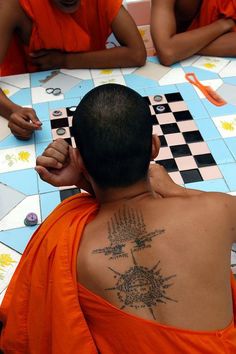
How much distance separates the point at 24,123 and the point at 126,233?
0.76 meters

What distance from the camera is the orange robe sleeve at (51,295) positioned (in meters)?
0.84

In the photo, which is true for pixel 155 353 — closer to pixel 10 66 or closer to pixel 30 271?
pixel 30 271

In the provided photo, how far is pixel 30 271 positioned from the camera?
3.11 ft

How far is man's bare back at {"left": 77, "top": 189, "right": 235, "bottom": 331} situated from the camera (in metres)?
0.76

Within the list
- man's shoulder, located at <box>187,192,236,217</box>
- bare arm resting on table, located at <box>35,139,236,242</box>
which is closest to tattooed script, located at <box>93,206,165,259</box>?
man's shoulder, located at <box>187,192,236,217</box>

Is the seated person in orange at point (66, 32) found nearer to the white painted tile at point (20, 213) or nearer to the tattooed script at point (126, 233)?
the white painted tile at point (20, 213)

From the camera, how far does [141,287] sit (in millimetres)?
768

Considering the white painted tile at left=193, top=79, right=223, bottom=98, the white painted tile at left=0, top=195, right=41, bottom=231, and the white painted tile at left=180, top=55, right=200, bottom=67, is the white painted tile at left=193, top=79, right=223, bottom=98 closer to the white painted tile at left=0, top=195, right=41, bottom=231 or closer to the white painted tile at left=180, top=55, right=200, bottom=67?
the white painted tile at left=180, top=55, right=200, bottom=67

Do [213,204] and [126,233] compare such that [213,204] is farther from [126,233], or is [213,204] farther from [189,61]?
[189,61]

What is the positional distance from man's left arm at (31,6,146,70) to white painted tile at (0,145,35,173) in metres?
0.53

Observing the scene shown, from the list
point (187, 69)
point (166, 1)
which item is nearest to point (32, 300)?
point (187, 69)

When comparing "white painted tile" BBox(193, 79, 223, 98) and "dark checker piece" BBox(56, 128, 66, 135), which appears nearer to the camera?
"dark checker piece" BBox(56, 128, 66, 135)

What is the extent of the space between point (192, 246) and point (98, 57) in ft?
3.93

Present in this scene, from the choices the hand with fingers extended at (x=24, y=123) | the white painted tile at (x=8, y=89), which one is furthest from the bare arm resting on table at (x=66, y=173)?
the white painted tile at (x=8, y=89)
